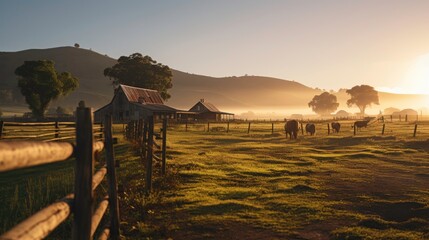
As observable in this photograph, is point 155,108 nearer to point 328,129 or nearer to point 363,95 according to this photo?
point 328,129

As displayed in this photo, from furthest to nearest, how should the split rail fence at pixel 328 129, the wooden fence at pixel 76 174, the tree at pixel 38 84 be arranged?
the tree at pixel 38 84 < the split rail fence at pixel 328 129 < the wooden fence at pixel 76 174

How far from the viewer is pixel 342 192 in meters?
11.3

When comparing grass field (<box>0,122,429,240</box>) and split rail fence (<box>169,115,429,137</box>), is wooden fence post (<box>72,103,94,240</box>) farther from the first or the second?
split rail fence (<box>169,115,429,137</box>)

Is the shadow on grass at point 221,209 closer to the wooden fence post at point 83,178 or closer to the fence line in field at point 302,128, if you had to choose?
the wooden fence post at point 83,178

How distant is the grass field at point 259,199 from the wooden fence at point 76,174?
2.48m

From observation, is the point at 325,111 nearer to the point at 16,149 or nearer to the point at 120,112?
the point at 120,112

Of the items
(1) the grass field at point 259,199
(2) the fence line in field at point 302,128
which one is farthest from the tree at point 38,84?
(1) the grass field at point 259,199

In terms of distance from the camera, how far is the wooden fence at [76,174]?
7.98ft

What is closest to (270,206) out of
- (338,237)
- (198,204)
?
(198,204)

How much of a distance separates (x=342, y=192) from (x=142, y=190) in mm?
6291

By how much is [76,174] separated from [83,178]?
0.09 m

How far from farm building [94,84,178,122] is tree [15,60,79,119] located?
9.12 m

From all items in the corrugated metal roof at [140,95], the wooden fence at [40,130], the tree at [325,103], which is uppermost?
the tree at [325,103]

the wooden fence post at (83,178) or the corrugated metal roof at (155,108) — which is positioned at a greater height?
the corrugated metal roof at (155,108)
